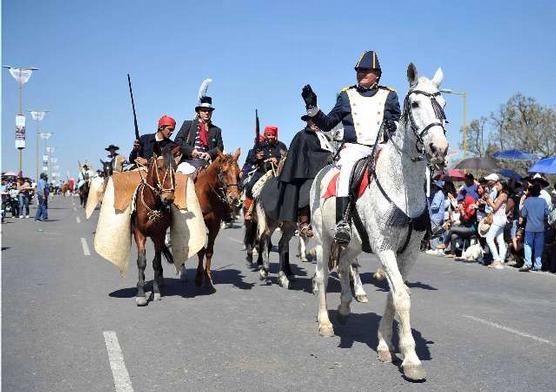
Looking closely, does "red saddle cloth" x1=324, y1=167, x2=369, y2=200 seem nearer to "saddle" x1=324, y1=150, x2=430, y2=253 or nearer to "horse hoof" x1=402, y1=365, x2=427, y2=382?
"saddle" x1=324, y1=150, x2=430, y2=253

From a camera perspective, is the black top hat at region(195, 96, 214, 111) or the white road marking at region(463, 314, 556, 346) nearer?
the white road marking at region(463, 314, 556, 346)

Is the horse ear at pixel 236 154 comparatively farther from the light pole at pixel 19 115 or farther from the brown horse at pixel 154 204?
the light pole at pixel 19 115

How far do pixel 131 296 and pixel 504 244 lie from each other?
986 cm

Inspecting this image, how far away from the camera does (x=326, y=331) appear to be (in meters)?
6.72

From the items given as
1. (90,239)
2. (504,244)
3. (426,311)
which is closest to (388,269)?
(426,311)

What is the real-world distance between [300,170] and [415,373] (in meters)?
4.44

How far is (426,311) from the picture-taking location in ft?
27.3

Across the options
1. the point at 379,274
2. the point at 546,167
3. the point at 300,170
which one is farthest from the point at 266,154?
the point at 546,167

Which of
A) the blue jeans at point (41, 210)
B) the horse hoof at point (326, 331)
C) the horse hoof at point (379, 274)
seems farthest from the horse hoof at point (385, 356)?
the blue jeans at point (41, 210)

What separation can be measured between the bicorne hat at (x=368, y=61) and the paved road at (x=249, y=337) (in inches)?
126

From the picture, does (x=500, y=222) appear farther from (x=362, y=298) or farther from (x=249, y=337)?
(x=249, y=337)

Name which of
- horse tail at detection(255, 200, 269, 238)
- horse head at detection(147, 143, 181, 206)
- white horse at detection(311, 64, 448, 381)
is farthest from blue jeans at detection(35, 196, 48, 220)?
white horse at detection(311, 64, 448, 381)

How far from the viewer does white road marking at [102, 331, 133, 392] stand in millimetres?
4969

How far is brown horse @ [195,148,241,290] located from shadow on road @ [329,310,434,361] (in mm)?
2708
